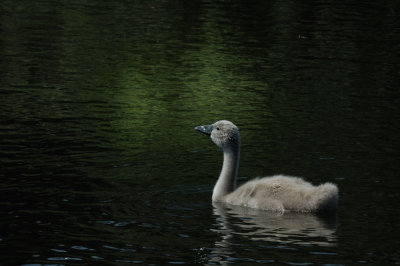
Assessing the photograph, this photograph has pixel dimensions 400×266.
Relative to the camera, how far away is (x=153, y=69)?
91.0ft

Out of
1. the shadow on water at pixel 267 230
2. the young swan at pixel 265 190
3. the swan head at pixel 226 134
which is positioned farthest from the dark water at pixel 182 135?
the swan head at pixel 226 134

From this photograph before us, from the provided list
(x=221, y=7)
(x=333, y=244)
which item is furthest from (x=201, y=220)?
(x=221, y=7)

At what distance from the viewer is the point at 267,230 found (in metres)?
12.5

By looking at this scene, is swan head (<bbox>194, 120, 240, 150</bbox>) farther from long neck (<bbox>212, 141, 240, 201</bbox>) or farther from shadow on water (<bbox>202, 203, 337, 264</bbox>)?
shadow on water (<bbox>202, 203, 337, 264</bbox>)

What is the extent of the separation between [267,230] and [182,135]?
646 centimetres

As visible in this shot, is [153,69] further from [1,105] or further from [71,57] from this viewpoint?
[1,105]

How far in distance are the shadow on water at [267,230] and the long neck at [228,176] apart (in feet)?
1.20

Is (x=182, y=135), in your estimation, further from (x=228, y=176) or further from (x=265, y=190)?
(x=265, y=190)

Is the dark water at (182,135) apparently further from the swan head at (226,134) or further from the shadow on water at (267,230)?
the swan head at (226,134)

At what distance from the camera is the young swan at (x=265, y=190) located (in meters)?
12.9

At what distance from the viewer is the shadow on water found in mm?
11703

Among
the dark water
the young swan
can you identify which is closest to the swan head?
the young swan

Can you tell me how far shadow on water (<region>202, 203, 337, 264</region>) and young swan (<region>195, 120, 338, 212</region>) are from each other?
13 cm

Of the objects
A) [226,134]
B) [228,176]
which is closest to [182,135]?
[226,134]
